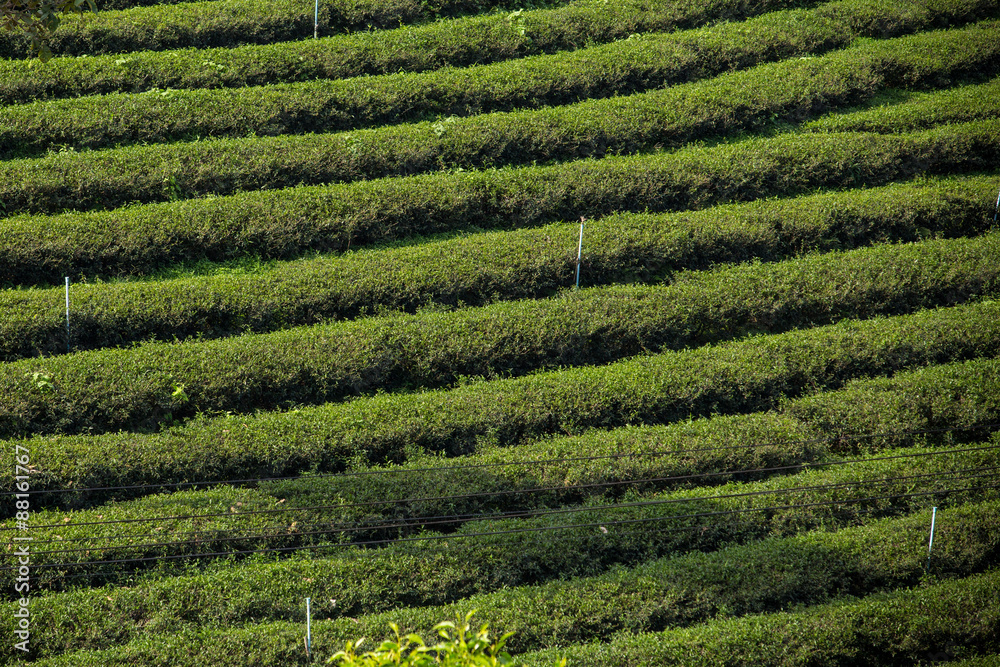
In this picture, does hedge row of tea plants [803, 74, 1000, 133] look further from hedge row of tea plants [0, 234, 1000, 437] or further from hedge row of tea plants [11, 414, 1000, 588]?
hedge row of tea plants [11, 414, 1000, 588]

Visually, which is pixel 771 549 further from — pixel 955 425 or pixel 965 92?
pixel 965 92

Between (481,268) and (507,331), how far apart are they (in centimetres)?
148

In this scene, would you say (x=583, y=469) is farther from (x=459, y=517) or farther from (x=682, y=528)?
(x=459, y=517)

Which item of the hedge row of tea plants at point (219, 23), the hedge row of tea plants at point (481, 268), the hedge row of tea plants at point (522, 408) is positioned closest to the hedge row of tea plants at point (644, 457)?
the hedge row of tea plants at point (522, 408)

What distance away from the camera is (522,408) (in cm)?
1267

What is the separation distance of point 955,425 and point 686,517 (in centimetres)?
424

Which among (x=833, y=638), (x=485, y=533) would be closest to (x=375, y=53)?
(x=485, y=533)

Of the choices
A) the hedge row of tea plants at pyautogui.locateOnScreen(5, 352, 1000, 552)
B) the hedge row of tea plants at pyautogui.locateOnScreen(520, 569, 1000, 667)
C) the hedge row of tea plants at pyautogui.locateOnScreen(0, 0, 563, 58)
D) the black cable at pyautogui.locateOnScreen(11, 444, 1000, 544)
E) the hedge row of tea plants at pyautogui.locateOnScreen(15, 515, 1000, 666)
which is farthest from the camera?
the hedge row of tea plants at pyautogui.locateOnScreen(0, 0, 563, 58)

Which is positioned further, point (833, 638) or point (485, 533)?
point (485, 533)

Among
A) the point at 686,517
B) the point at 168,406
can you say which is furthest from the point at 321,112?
the point at 686,517

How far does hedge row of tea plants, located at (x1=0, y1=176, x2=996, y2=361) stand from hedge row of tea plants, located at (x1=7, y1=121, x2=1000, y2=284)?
0.52 meters

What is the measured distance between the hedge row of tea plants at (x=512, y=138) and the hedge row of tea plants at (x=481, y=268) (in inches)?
82.7

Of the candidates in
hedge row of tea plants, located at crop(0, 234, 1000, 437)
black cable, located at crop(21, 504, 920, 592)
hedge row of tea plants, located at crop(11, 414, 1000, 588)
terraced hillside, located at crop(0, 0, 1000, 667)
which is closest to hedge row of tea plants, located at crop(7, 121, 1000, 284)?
terraced hillside, located at crop(0, 0, 1000, 667)

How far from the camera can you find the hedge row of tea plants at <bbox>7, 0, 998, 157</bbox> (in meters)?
16.5
